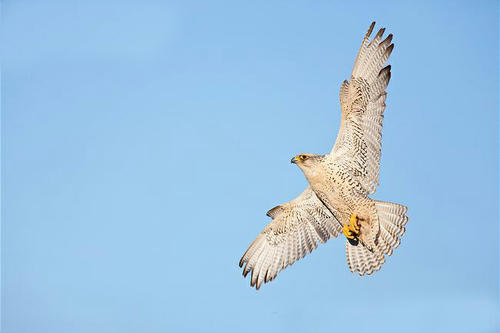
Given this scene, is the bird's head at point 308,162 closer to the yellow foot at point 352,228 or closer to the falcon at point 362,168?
the falcon at point 362,168

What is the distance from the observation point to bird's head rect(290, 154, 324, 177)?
37.3 feet

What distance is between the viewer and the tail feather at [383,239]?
1109cm

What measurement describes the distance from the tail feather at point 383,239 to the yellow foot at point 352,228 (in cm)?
35

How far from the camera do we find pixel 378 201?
11195 mm

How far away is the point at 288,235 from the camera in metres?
12.6

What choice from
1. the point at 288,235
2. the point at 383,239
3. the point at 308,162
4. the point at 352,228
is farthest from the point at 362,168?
the point at 288,235

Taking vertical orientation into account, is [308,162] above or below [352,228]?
above

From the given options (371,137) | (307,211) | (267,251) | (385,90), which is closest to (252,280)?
(267,251)

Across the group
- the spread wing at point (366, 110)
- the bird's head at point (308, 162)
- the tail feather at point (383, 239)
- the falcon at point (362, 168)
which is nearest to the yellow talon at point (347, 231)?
the falcon at point (362, 168)

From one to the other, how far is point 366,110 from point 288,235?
286 cm

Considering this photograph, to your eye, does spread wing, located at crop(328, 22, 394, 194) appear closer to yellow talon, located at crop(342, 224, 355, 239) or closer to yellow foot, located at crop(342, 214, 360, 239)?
yellow foot, located at crop(342, 214, 360, 239)

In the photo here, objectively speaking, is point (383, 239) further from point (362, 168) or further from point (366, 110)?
point (366, 110)

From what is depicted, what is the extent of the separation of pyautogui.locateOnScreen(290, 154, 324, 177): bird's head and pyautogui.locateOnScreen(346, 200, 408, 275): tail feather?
1152mm

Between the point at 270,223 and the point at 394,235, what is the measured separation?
8.15ft
